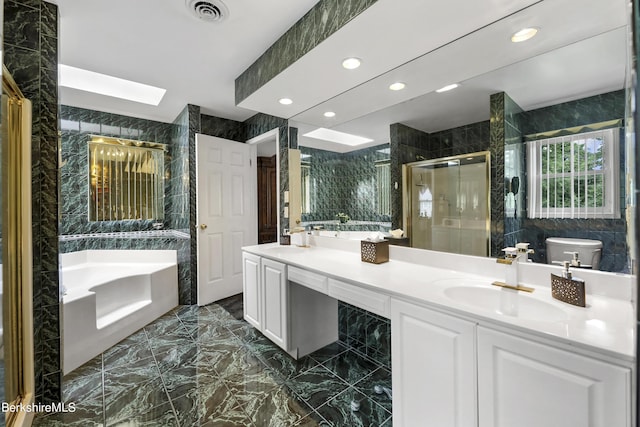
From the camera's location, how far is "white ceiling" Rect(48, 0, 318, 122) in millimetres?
1688

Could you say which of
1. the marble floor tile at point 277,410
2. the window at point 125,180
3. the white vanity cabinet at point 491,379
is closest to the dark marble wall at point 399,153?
the white vanity cabinet at point 491,379

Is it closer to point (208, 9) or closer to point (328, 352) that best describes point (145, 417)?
point (328, 352)

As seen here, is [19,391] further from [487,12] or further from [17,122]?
[487,12]

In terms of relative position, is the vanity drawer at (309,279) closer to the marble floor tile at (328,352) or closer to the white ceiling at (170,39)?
the marble floor tile at (328,352)

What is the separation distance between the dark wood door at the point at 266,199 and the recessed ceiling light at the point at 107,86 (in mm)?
1754

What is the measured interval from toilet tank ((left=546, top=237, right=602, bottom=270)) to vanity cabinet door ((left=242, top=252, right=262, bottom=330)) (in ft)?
6.32

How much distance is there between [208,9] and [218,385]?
2.42 meters

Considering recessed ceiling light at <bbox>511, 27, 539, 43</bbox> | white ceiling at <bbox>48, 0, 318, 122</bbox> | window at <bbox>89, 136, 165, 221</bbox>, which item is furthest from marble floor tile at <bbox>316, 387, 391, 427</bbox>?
window at <bbox>89, 136, 165, 221</bbox>

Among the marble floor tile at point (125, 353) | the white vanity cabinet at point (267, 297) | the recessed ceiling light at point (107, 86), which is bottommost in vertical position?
the marble floor tile at point (125, 353)

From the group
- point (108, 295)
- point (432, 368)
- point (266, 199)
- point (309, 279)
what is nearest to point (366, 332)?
point (309, 279)

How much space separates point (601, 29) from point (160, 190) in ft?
14.4

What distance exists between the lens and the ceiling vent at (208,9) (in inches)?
63.9

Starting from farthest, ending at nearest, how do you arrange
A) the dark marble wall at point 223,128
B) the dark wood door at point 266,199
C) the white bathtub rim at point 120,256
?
1. the dark wood door at point 266,199
2. the dark marble wall at point 223,128
3. the white bathtub rim at point 120,256

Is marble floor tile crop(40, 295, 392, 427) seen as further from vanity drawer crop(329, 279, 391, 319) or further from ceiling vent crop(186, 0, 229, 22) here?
ceiling vent crop(186, 0, 229, 22)
